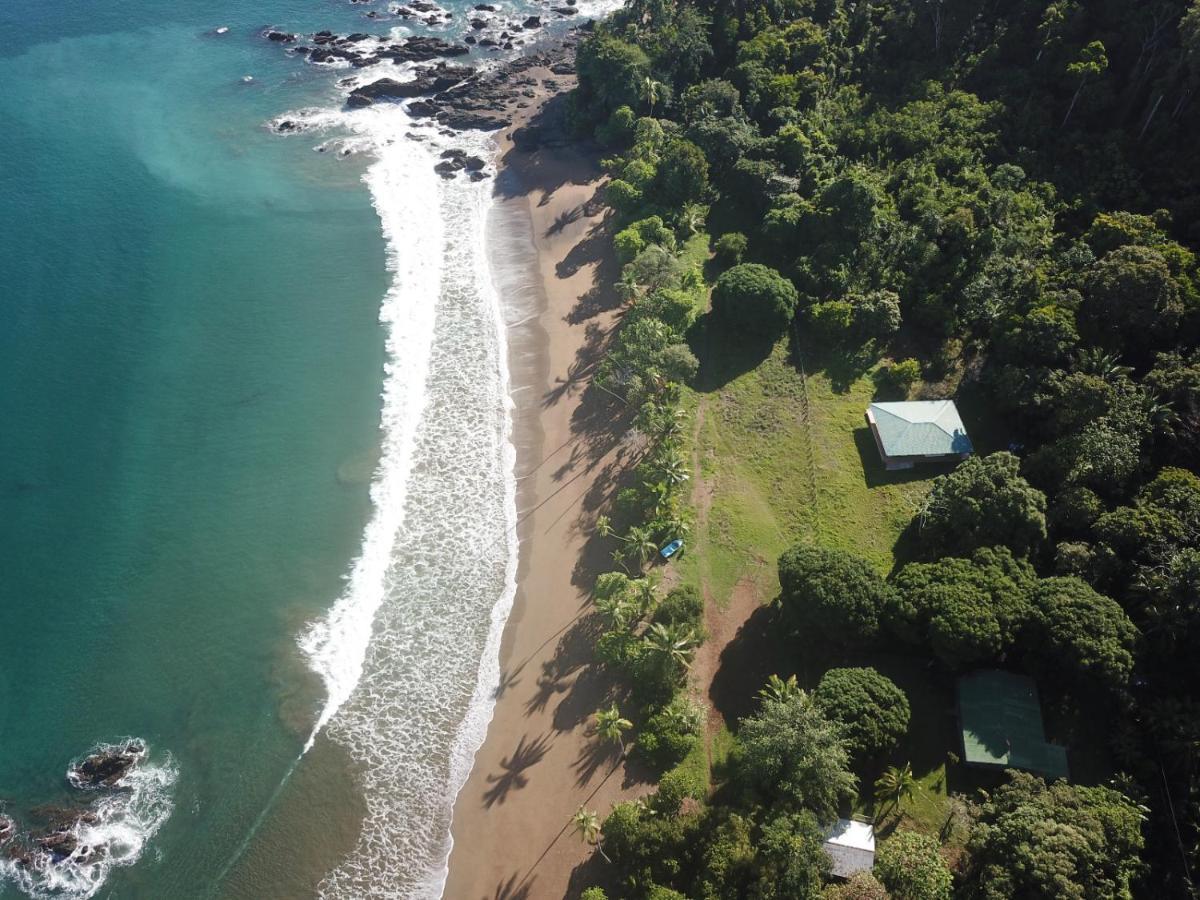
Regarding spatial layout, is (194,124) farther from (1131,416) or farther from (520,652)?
(1131,416)

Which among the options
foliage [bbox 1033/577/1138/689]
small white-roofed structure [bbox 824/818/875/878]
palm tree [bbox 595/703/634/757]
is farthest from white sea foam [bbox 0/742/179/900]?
foliage [bbox 1033/577/1138/689]

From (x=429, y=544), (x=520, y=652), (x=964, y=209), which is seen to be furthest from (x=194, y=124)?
(x=964, y=209)

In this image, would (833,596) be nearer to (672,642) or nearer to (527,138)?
(672,642)

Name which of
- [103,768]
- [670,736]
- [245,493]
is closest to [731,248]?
[670,736]

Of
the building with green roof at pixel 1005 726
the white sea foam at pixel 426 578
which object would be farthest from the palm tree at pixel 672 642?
the building with green roof at pixel 1005 726

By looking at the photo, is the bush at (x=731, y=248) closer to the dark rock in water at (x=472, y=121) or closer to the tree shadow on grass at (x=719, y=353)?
the tree shadow on grass at (x=719, y=353)
